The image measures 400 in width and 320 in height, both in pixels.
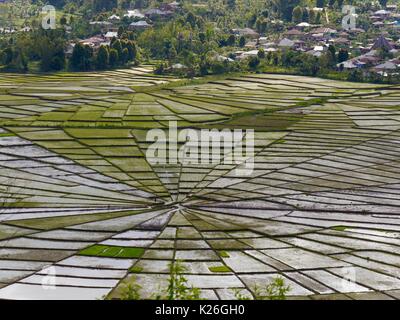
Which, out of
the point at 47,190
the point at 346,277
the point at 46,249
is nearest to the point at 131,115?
the point at 47,190

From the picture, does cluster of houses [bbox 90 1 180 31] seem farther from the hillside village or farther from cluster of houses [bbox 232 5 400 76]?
cluster of houses [bbox 232 5 400 76]

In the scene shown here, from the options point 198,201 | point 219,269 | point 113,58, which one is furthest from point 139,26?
point 219,269

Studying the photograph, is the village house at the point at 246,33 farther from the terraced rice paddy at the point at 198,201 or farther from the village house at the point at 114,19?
the terraced rice paddy at the point at 198,201

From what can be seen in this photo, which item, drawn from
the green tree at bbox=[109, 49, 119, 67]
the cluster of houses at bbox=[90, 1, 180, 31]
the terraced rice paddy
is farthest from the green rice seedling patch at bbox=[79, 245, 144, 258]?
the cluster of houses at bbox=[90, 1, 180, 31]

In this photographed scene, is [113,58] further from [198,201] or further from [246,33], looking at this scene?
[198,201]

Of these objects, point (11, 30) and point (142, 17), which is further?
point (142, 17)
